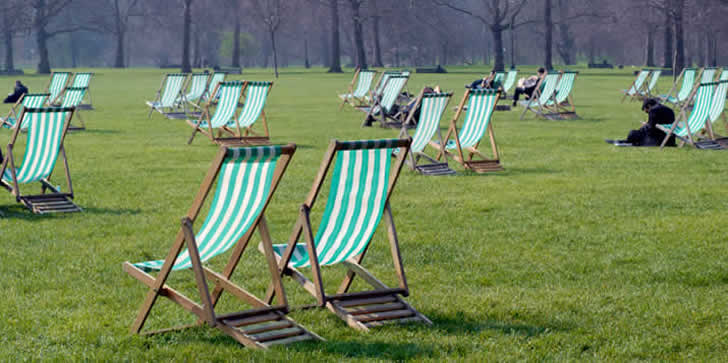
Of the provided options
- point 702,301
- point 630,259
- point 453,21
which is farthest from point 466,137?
point 453,21

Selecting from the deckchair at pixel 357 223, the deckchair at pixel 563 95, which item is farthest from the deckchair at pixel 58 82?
the deckchair at pixel 357 223

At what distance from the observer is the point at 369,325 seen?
463 centimetres

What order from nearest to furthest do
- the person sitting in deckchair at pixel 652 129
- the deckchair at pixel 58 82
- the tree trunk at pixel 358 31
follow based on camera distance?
the person sitting in deckchair at pixel 652 129
the deckchair at pixel 58 82
the tree trunk at pixel 358 31

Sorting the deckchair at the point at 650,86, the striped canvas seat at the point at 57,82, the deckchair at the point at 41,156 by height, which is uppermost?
the striped canvas seat at the point at 57,82

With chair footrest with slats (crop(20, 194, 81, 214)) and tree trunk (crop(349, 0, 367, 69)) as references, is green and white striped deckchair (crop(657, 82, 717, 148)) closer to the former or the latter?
chair footrest with slats (crop(20, 194, 81, 214))

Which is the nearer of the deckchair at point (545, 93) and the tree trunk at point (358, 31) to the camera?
the deckchair at point (545, 93)

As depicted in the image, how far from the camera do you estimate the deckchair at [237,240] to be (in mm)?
4156

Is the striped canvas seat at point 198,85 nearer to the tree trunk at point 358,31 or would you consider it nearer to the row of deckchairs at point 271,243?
the row of deckchairs at point 271,243

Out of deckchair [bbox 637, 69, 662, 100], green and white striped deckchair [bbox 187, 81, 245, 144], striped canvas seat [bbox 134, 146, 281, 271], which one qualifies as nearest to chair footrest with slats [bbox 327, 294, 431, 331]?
striped canvas seat [bbox 134, 146, 281, 271]

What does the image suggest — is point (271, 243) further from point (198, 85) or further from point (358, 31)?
point (358, 31)

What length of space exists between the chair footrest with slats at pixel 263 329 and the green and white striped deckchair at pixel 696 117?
9.26m

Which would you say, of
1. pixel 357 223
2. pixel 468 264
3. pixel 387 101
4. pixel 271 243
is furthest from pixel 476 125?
pixel 271 243

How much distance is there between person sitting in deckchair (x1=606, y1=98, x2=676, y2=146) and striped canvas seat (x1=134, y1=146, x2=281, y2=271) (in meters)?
10.1

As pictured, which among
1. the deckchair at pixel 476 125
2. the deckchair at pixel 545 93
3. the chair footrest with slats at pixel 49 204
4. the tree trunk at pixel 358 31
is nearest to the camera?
the chair footrest with slats at pixel 49 204
